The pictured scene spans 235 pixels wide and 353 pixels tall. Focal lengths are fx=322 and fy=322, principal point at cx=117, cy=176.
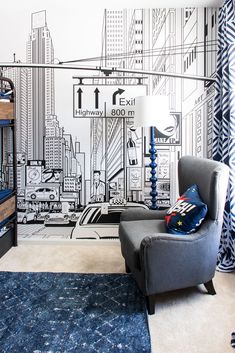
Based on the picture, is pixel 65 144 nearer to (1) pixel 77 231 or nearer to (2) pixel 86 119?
(2) pixel 86 119

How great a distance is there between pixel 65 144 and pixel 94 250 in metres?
1.19

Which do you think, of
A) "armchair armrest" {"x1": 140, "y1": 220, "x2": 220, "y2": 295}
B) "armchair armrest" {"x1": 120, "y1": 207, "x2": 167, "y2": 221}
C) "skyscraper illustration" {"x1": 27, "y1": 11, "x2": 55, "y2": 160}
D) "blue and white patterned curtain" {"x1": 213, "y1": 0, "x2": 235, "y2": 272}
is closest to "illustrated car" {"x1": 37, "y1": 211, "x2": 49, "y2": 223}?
"skyscraper illustration" {"x1": 27, "y1": 11, "x2": 55, "y2": 160}

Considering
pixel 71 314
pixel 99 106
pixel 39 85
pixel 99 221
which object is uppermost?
pixel 39 85

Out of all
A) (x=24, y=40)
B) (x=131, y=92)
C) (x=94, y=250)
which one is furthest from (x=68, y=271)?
(x=24, y=40)

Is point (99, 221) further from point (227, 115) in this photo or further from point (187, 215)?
point (227, 115)

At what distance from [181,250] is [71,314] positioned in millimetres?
852

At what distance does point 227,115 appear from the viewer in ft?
9.32

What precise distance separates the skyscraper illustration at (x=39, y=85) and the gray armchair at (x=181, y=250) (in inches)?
63.3

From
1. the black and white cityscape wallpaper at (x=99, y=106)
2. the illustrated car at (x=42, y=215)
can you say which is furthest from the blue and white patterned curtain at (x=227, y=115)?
the illustrated car at (x=42, y=215)

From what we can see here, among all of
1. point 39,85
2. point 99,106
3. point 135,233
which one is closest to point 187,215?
point 135,233

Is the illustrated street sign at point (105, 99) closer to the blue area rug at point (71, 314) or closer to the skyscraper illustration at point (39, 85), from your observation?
the skyscraper illustration at point (39, 85)

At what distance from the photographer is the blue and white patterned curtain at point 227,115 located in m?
2.78

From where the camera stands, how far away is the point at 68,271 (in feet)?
9.38

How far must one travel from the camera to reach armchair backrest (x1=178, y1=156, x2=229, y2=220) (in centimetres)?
229
